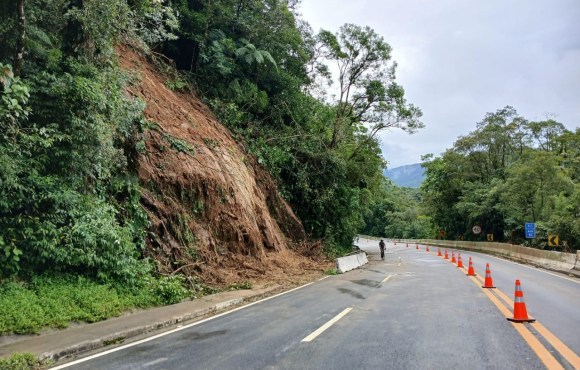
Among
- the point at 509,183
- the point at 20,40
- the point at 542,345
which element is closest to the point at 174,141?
the point at 20,40

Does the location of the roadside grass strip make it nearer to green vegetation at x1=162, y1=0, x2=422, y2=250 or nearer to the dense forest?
the dense forest

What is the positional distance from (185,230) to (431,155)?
61.0 m

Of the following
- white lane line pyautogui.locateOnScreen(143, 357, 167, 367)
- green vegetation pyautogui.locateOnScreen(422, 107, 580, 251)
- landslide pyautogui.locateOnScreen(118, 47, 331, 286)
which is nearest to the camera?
white lane line pyautogui.locateOnScreen(143, 357, 167, 367)

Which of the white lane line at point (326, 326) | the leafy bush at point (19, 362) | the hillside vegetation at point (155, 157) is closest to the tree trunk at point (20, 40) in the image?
the hillside vegetation at point (155, 157)

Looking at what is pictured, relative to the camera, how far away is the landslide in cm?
1366

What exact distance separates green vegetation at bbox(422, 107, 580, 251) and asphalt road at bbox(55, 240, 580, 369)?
24.0 m

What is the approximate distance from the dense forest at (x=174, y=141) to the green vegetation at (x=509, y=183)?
0.70ft

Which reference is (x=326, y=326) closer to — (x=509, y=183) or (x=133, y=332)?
(x=133, y=332)

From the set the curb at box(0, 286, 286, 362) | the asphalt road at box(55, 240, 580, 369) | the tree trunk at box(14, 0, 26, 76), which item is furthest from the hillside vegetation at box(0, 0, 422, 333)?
the asphalt road at box(55, 240, 580, 369)

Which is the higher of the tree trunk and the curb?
the tree trunk

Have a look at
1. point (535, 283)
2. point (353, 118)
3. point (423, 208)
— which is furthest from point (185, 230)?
point (423, 208)

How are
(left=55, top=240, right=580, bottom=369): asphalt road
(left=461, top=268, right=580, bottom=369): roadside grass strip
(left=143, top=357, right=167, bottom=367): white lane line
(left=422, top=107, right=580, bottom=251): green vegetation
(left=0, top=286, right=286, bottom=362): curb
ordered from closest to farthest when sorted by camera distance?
(left=461, top=268, right=580, bottom=369): roadside grass strip < (left=55, top=240, right=580, bottom=369): asphalt road < (left=143, top=357, right=167, bottom=367): white lane line < (left=0, top=286, right=286, bottom=362): curb < (left=422, top=107, right=580, bottom=251): green vegetation

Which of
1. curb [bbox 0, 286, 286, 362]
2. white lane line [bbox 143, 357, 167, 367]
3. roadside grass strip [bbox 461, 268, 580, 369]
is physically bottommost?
curb [bbox 0, 286, 286, 362]

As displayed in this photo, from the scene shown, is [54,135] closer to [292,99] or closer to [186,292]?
[186,292]
